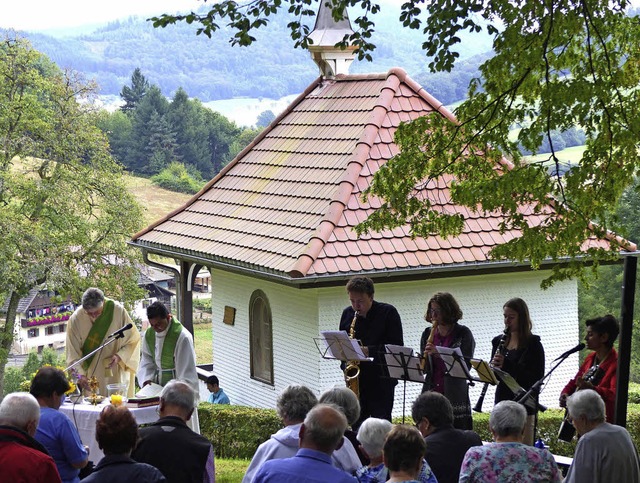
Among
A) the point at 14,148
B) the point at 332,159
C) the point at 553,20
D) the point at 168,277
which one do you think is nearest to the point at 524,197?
the point at 553,20

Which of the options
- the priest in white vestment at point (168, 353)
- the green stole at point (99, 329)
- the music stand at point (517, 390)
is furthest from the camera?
the green stole at point (99, 329)

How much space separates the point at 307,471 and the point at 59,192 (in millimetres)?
34394

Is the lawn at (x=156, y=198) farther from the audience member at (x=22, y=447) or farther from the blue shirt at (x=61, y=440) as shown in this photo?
the audience member at (x=22, y=447)

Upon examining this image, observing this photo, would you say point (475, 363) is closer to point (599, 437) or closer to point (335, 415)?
point (599, 437)

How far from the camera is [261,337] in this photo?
1673 centimetres

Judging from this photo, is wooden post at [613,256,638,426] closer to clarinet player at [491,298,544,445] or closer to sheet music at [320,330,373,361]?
clarinet player at [491,298,544,445]

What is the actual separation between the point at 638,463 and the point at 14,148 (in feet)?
113

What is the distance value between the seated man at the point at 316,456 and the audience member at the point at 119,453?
26.0 inches

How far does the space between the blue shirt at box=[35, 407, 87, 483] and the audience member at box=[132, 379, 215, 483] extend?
2.83ft

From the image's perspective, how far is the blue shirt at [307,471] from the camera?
5551 millimetres

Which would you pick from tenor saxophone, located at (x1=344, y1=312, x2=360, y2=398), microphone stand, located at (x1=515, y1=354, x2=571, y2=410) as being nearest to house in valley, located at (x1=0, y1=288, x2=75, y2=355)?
tenor saxophone, located at (x1=344, y1=312, x2=360, y2=398)

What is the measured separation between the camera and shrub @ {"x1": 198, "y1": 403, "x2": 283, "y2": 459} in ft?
46.4

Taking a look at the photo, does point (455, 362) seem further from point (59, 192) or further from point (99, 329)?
point (59, 192)

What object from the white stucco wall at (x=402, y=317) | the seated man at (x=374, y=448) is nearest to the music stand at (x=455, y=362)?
the seated man at (x=374, y=448)
